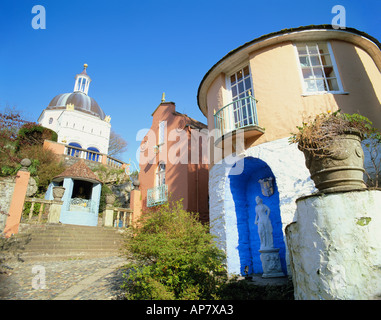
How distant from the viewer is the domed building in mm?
29969

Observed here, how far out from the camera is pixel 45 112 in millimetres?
32281

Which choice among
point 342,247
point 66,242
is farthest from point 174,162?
point 342,247

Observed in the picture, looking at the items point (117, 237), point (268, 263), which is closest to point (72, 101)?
point (117, 237)

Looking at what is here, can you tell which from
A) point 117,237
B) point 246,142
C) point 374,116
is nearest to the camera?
point 374,116

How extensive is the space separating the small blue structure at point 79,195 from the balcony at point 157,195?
386 cm

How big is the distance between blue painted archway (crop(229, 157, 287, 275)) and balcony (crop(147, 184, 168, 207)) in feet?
16.5

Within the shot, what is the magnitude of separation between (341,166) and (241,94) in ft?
19.3

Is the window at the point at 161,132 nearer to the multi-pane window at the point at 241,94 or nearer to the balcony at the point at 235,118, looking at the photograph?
the balcony at the point at 235,118

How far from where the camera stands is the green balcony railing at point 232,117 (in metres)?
7.89

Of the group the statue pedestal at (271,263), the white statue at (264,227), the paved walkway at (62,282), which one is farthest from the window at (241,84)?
the paved walkway at (62,282)

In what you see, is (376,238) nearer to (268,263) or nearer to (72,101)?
(268,263)

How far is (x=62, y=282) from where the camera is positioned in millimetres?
5957

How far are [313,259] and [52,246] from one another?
394 inches

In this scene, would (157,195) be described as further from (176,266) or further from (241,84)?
(176,266)
